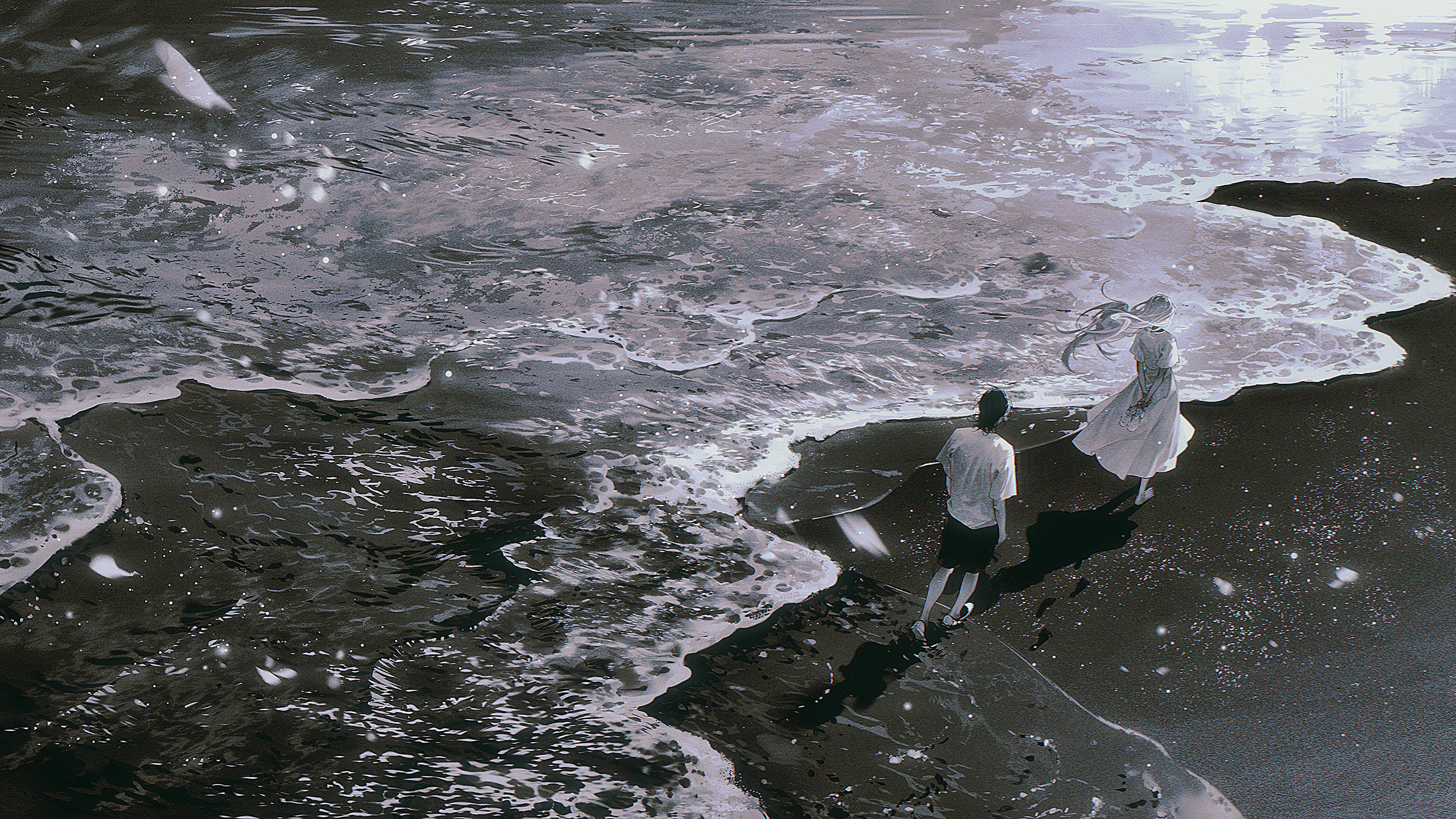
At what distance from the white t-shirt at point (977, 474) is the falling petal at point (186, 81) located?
10258mm

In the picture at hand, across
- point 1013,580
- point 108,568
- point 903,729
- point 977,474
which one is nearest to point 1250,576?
point 1013,580

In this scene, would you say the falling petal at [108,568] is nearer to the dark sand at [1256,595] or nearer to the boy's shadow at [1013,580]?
the dark sand at [1256,595]

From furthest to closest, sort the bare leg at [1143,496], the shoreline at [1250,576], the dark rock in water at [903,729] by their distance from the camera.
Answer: the bare leg at [1143,496], the shoreline at [1250,576], the dark rock in water at [903,729]

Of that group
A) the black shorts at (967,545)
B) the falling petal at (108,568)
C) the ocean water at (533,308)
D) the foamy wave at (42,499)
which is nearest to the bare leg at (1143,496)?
the ocean water at (533,308)

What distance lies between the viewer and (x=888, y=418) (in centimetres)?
564

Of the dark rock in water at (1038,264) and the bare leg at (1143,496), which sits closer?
the bare leg at (1143,496)

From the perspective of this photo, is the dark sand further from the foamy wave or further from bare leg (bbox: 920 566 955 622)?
the foamy wave

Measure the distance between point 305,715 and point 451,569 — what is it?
3.56 feet


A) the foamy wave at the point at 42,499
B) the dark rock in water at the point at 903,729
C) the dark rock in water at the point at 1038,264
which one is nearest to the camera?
the dark rock in water at the point at 903,729

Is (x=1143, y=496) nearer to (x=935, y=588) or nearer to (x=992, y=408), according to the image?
(x=935, y=588)

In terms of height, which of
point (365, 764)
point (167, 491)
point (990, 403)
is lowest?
point (365, 764)

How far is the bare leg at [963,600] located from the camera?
3766 millimetres

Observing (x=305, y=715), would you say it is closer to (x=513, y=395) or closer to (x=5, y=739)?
(x=5, y=739)

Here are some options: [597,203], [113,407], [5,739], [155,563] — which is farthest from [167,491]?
[597,203]
